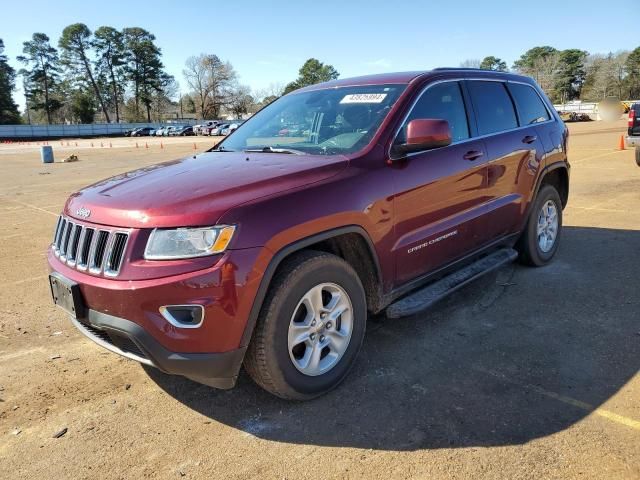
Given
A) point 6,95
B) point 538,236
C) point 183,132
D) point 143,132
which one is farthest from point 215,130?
point 538,236

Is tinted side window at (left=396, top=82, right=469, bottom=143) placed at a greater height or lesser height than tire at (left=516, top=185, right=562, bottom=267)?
greater

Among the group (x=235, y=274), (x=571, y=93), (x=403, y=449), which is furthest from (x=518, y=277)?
(x=571, y=93)

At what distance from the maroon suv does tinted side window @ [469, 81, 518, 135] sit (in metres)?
0.02

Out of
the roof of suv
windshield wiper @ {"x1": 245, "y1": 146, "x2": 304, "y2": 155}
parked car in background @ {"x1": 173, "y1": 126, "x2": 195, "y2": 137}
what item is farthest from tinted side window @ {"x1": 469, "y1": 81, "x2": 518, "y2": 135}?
parked car in background @ {"x1": 173, "y1": 126, "x2": 195, "y2": 137}

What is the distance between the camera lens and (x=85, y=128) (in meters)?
73.8

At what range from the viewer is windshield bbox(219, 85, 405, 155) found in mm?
3545

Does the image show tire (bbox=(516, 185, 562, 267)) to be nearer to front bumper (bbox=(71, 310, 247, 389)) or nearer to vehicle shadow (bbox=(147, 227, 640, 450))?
vehicle shadow (bbox=(147, 227, 640, 450))

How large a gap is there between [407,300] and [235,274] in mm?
1510

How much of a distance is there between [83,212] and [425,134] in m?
2.13

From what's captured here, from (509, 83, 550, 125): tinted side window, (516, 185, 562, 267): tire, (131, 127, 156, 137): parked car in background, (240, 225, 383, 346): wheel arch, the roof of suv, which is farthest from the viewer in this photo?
(131, 127, 156, 137): parked car in background

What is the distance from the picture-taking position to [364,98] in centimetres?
382

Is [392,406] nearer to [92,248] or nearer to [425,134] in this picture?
[425,134]

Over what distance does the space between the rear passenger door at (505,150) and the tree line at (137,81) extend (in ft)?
277

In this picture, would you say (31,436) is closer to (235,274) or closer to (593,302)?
(235,274)
